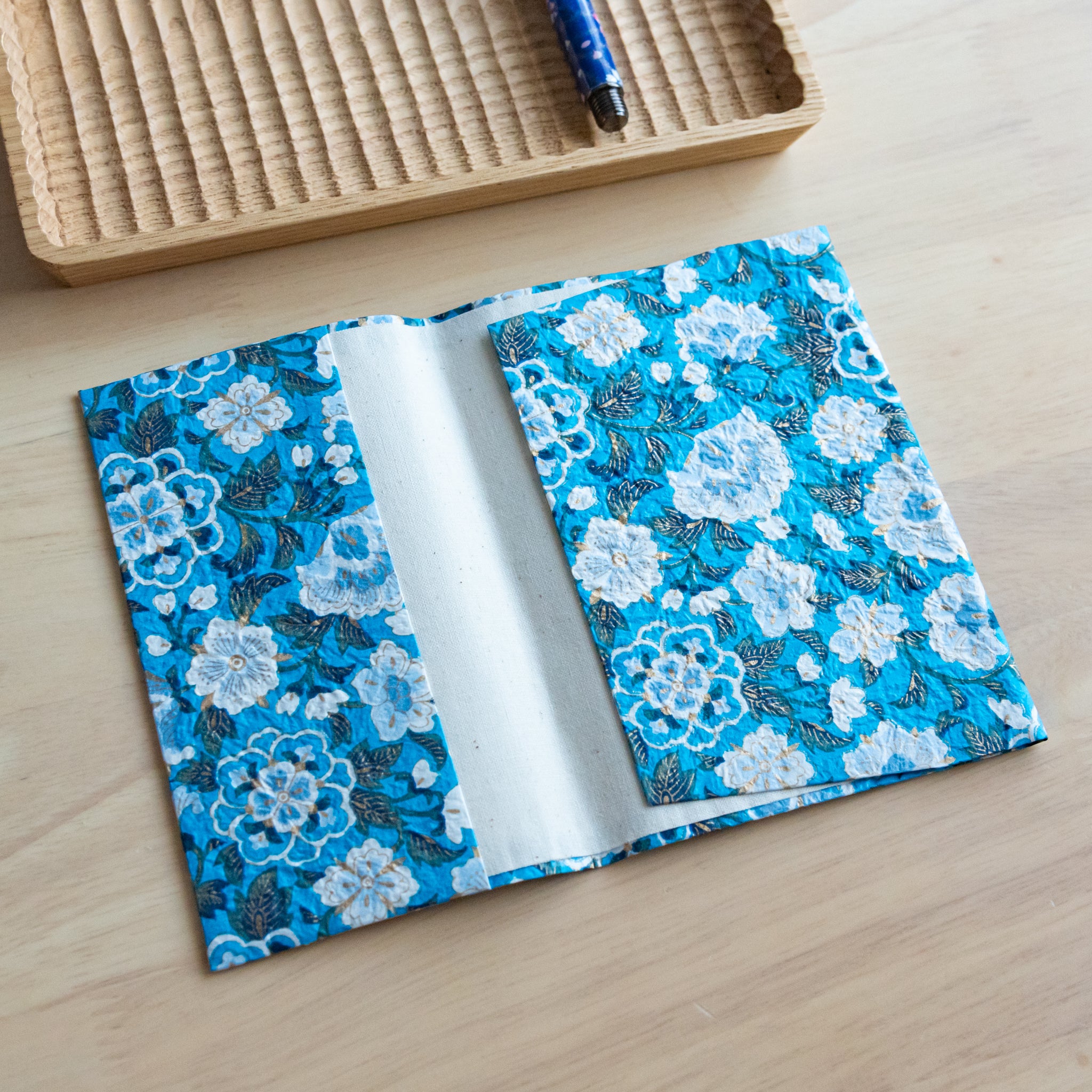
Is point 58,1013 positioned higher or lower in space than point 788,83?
lower

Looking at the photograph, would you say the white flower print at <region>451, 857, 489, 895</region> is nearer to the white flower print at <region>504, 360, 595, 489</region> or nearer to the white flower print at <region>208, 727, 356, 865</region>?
the white flower print at <region>208, 727, 356, 865</region>

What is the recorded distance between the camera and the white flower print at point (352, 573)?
534 mm

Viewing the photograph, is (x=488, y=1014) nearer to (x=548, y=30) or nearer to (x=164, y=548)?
(x=164, y=548)

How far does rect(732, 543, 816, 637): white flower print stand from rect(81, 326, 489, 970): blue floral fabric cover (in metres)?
0.19

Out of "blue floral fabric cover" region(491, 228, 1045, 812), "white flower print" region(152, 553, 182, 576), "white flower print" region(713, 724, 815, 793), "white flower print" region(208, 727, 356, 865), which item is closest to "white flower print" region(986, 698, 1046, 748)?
"blue floral fabric cover" region(491, 228, 1045, 812)

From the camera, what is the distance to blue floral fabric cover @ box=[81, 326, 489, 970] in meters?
0.50

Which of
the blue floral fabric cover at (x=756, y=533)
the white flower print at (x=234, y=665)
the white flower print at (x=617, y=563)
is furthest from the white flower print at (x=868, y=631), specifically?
the white flower print at (x=234, y=665)

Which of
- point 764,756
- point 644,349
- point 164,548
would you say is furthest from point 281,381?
point 764,756

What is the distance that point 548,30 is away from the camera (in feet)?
2.12

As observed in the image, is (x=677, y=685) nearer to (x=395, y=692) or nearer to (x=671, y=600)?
(x=671, y=600)

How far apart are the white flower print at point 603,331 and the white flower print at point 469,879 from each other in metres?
0.30

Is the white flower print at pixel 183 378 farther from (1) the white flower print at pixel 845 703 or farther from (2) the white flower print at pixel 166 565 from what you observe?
(1) the white flower print at pixel 845 703

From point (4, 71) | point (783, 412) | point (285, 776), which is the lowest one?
point (285, 776)

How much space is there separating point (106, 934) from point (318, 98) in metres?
0.50
